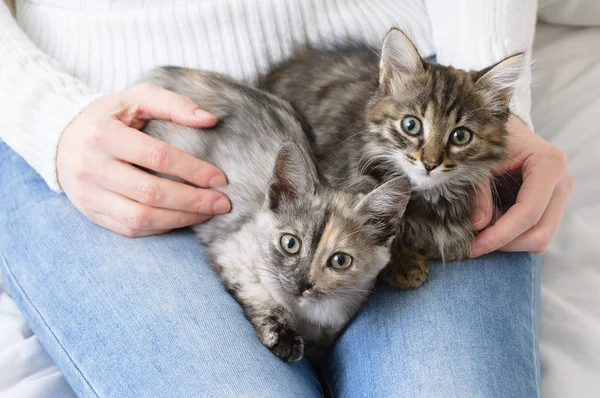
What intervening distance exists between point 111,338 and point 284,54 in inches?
39.9

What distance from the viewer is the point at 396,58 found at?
1.40 meters

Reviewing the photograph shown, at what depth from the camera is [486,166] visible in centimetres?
137

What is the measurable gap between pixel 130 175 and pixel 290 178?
37 centimetres

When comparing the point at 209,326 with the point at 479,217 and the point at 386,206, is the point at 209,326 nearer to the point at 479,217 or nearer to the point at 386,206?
the point at 386,206

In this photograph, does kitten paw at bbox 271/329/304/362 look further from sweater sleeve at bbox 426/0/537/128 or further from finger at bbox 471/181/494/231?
sweater sleeve at bbox 426/0/537/128

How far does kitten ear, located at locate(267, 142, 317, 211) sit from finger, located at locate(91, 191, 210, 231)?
218mm

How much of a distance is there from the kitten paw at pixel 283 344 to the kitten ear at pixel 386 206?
30 centimetres

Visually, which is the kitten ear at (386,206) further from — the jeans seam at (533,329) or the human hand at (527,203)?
the jeans seam at (533,329)

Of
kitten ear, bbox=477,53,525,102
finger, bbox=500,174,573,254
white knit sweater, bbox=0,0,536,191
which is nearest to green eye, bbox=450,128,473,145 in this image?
kitten ear, bbox=477,53,525,102

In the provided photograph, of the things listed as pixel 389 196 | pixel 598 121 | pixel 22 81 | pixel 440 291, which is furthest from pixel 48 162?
pixel 598 121

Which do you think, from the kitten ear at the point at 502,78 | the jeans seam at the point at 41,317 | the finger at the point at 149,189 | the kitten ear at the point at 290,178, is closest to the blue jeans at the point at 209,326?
the jeans seam at the point at 41,317

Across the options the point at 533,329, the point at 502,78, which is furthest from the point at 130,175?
the point at 533,329

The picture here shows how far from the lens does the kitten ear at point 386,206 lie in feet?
4.11

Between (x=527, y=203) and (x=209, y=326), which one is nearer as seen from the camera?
(x=209, y=326)
